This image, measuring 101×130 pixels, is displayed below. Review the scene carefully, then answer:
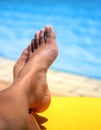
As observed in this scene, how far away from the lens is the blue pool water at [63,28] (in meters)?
2.52

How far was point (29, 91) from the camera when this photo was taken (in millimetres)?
934

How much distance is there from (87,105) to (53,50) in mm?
285

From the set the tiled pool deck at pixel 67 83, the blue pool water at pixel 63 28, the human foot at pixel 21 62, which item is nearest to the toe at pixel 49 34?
the human foot at pixel 21 62

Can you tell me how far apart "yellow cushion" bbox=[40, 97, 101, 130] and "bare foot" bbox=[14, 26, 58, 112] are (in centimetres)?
6

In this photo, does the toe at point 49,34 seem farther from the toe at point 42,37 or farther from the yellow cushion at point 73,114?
the yellow cushion at point 73,114

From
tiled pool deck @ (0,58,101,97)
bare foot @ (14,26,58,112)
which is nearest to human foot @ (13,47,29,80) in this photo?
bare foot @ (14,26,58,112)

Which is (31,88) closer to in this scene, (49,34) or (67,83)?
(49,34)

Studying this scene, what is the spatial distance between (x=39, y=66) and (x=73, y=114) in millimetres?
218

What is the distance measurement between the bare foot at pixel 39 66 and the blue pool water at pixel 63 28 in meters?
0.86

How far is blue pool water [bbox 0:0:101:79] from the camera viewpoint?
2516 millimetres

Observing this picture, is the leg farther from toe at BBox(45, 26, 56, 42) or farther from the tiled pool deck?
the tiled pool deck

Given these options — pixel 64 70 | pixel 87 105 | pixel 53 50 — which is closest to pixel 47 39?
pixel 53 50

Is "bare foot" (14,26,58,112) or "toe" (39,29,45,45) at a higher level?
"toe" (39,29,45,45)

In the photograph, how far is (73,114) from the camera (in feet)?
3.43
